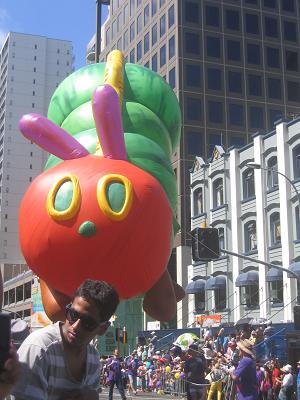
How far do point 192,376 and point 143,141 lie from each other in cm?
658

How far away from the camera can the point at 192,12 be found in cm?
4753

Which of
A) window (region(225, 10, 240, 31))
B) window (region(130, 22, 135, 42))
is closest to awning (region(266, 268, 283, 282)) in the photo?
window (region(225, 10, 240, 31))

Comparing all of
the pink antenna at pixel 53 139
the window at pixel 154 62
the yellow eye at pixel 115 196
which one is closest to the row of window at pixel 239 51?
the window at pixel 154 62

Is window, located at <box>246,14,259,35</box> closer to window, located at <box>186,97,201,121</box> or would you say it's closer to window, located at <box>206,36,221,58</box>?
window, located at <box>206,36,221,58</box>

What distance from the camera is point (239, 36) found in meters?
49.3

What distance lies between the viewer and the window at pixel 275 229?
2966 centimetres

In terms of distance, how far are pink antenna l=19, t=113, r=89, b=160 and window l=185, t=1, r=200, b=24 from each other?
136ft

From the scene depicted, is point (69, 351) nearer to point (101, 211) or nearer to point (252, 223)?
point (101, 211)

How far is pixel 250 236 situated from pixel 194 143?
585 inches

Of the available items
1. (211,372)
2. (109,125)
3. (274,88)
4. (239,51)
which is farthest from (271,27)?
(109,125)

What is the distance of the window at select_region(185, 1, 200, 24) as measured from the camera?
1860 inches

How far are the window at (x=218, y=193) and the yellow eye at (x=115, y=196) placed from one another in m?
27.7

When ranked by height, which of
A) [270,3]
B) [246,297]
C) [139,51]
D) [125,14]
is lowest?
[246,297]

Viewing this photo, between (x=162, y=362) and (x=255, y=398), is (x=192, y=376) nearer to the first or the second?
(x=255, y=398)
